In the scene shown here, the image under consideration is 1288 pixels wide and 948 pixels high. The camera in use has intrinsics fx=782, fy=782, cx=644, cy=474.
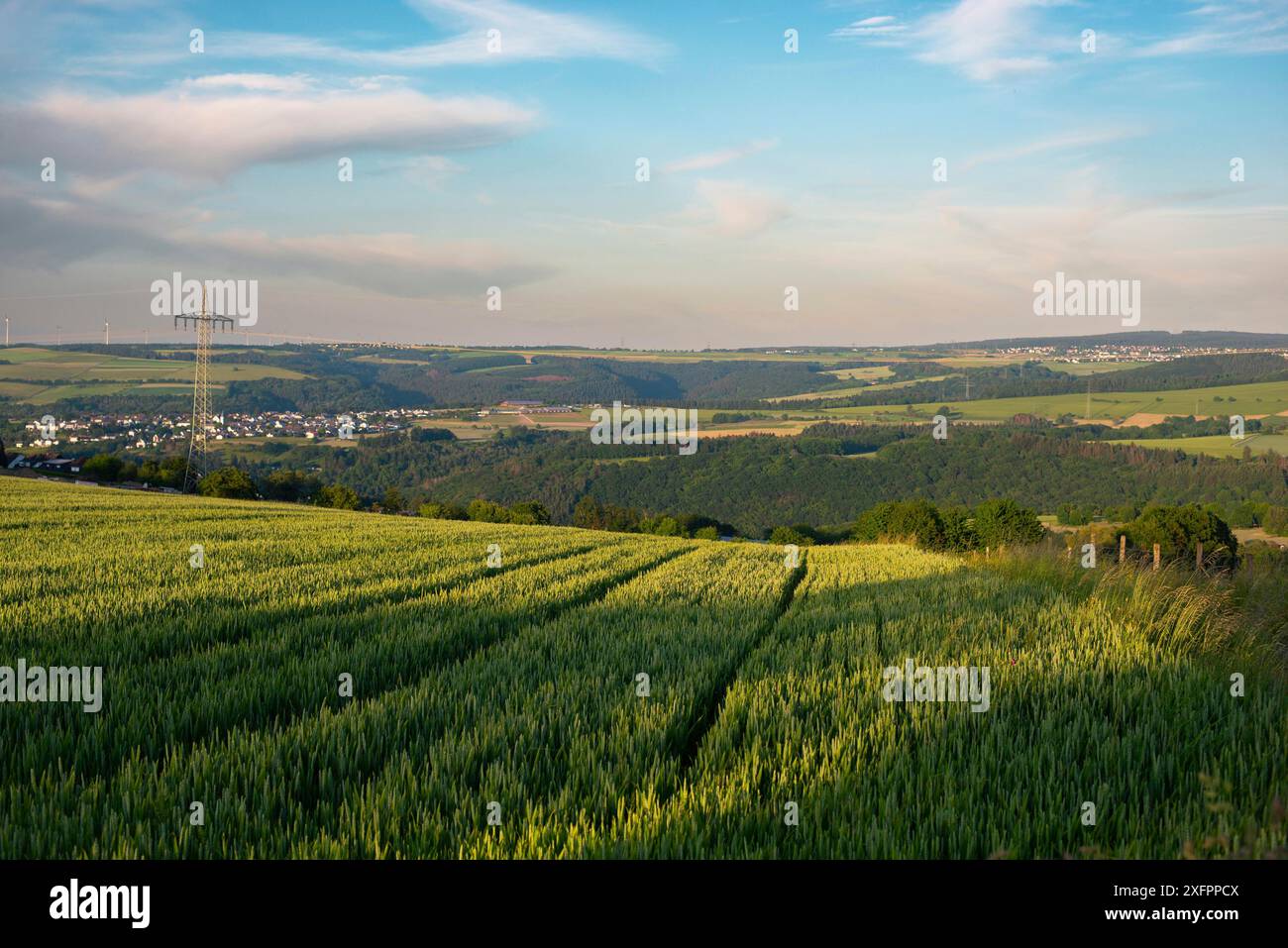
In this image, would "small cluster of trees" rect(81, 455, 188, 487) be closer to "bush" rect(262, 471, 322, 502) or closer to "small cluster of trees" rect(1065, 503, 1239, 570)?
"bush" rect(262, 471, 322, 502)

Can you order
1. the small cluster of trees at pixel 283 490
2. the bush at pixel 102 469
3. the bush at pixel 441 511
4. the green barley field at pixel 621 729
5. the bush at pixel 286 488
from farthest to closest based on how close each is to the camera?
the bush at pixel 286 488
the bush at pixel 441 511
the bush at pixel 102 469
the small cluster of trees at pixel 283 490
the green barley field at pixel 621 729

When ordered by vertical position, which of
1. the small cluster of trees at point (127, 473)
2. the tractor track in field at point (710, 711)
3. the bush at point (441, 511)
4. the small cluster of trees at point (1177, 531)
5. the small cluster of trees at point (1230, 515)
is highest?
the small cluster of trees at point (127, 473)

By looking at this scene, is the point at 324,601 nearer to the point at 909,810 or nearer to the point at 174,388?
the point at 909,810

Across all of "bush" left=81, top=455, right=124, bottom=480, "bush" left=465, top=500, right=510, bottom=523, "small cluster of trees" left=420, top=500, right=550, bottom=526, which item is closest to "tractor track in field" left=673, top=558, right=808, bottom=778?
"small cluster of trees" left=420, top=500, right=550, bottom=526

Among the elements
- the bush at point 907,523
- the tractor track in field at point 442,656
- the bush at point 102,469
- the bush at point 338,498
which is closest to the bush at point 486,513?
the bush at point 338,498

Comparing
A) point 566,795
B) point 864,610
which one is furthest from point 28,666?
point 864,610

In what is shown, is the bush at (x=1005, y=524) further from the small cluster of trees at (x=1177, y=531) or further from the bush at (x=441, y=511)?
the bush at (x=441, y=511)

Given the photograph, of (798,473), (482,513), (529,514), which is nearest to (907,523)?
(529,514)
